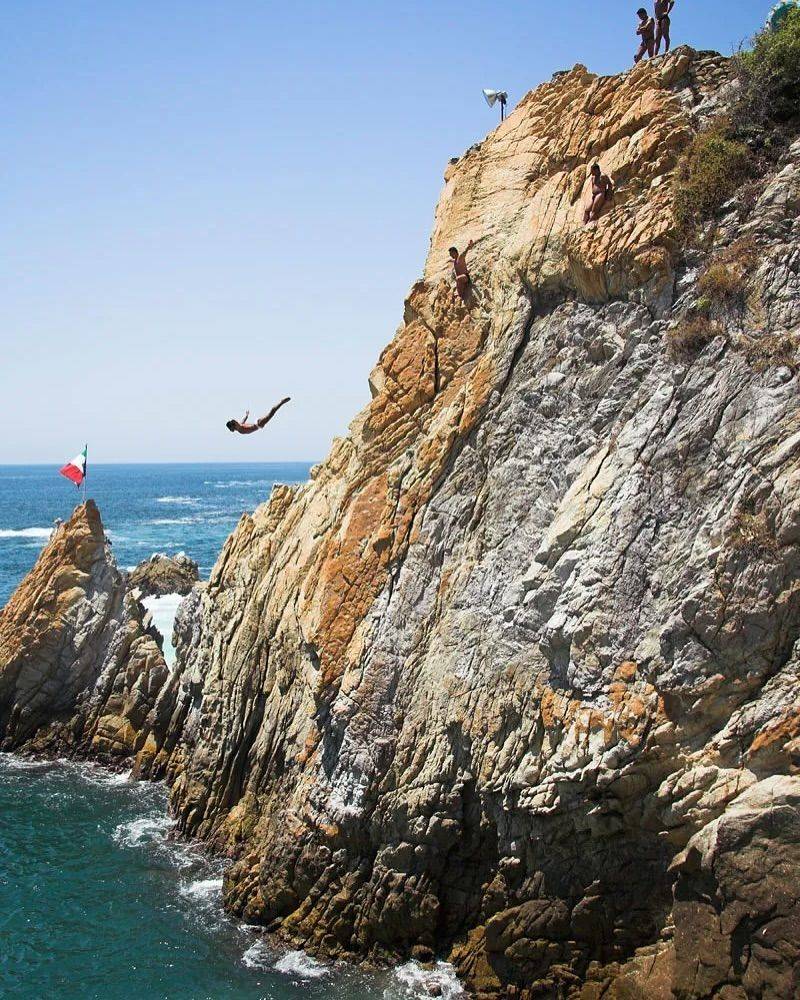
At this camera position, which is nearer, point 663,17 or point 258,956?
point 258,956

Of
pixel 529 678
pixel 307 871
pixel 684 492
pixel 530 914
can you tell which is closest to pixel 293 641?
pixel 307 871

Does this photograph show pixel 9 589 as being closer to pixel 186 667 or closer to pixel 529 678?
pixel 186 667

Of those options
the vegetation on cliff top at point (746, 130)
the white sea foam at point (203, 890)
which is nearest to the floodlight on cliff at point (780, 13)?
the vegetation on cliff top at point (746, 130)

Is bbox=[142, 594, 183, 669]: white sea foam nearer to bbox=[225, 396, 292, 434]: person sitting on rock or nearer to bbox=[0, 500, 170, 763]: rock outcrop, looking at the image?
bbox=[0, 500, 170, 763]: rock outcrop

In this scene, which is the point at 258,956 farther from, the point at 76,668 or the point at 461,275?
the point at 461,275

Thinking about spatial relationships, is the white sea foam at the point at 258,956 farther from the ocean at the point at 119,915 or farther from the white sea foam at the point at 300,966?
the white sea foam at the point at 300,966

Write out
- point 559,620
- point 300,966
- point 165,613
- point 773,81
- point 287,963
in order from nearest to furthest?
point 559,620, point 300,966, point 287,963, point 773,81, point 165,613

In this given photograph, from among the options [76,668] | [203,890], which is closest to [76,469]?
[76,668]
